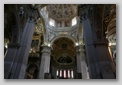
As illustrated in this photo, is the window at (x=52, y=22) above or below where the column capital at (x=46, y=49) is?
above

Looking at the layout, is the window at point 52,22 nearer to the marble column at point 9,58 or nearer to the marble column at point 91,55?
the marble column at point 91,55

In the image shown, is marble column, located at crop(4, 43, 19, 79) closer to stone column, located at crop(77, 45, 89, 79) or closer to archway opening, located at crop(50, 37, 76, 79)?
stone column, located at crop(77, 45, 89, 79)

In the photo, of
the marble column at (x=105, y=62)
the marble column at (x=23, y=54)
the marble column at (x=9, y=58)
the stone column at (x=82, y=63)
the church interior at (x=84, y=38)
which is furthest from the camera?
the stone column at (x=82, y=63)

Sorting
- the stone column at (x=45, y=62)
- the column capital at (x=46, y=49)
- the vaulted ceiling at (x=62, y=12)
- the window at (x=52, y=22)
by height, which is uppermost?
the vaulted ceiling at (x=62, y=12)

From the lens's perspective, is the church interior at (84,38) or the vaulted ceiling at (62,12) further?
the vaulted ceiling at (62,12)

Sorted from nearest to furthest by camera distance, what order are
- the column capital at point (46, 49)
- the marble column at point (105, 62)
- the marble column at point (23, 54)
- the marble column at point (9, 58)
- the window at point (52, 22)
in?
the marble column at point (105, 62)
the marble column at point (9, 58)
the marble column at point (23, 54)
the column capital at point (46, 49)
the window at point (52, 22)

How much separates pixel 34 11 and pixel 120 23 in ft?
17.4

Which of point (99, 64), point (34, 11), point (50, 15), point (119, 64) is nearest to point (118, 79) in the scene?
point (119, 64)

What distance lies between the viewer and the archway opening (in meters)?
16.0

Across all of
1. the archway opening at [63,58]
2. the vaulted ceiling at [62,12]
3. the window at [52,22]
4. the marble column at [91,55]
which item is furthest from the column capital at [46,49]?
the marble column at [91,55]

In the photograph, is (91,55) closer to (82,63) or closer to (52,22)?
(82,63)

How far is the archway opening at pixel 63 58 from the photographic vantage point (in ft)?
52.5

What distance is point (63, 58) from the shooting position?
1745 cm

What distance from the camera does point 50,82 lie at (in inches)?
145
